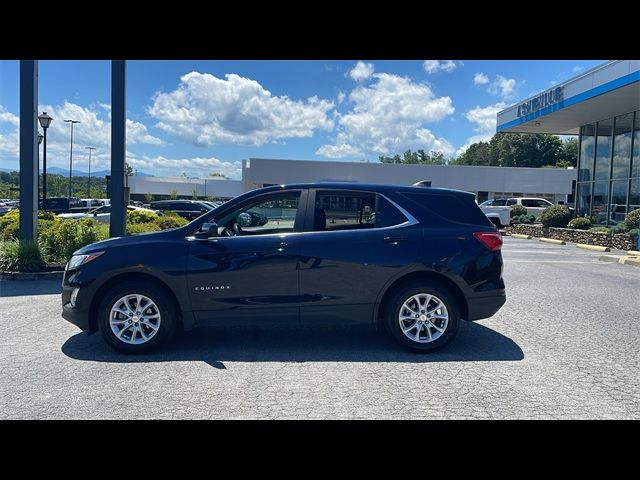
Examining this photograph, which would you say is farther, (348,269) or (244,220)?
(244,220)

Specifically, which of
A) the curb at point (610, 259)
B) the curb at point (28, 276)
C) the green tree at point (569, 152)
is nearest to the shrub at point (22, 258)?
the curb at point (28, 276)

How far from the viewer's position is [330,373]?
440cm

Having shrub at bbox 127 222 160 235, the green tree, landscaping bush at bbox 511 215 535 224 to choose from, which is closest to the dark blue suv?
shrub at bbox 127 222 160 235

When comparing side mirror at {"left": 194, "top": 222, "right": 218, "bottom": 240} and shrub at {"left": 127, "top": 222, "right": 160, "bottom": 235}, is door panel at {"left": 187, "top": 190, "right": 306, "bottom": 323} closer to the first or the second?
side mirror at {"left": 194, "top": 222, "right": 218, "bottom": 240}

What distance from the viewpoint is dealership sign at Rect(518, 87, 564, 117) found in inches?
766

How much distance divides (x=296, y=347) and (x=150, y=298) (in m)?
1.65

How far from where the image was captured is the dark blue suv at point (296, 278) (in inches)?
193

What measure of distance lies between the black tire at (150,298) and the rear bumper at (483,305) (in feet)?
10.6

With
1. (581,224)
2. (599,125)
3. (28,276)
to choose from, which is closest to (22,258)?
(28,276)

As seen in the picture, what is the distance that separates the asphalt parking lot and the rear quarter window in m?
1.45

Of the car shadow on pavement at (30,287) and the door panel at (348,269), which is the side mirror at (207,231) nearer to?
the door panel at (348,269)

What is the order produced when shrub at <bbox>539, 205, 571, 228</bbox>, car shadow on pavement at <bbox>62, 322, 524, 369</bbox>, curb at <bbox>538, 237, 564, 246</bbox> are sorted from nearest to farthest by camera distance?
car shadow on pavement at <bbox>62, 322, 524, 369</bbox> → curb at <bbox>538, 237, 564, 246</bbox> → shrub at <bbox>539, 205, 571, 228</bbox>

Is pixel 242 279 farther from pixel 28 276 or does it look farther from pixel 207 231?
pixel 28 276
